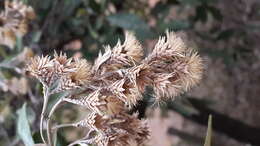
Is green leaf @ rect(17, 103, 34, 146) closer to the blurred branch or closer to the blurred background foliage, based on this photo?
the blurred background foliage

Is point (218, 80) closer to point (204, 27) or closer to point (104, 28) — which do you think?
point (204, 27)

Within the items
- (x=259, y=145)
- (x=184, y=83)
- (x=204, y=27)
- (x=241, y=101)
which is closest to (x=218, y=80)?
(x=241, y=101)

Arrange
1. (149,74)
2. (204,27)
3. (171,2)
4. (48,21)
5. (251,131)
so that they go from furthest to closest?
(204,27), (251,131), (171,2), (48,21), (149,74)

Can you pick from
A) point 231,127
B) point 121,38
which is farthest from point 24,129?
point 231,127

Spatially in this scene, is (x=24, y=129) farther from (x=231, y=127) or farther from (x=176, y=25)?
(x=231, y=127)

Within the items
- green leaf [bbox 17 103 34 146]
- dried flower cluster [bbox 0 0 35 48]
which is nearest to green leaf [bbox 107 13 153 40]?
dried flower cluster [bbox 0 0 35 48]
